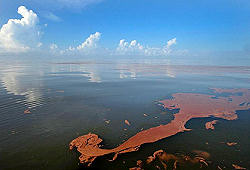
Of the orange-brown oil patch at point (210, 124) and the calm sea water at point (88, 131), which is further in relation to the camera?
the orange-brown oil patch at point (210, 124)

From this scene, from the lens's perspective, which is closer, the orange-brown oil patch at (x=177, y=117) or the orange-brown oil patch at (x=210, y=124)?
the orange-brown oil patch at (x=177, y=117)

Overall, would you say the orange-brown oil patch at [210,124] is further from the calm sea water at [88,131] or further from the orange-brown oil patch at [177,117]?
the orange-brown oil patch at [177,117]

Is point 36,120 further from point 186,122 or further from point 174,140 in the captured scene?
point 186,122

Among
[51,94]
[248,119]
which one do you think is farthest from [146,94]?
[51,94]

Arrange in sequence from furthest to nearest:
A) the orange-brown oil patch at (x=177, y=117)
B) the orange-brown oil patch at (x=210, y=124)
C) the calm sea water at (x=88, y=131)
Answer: the orange-brown oil patch at (x=210, y=124), the orange-brown oil patch at (x=177, y=117), the calm sea water at (x=88, y=131)

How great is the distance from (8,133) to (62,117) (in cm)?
420

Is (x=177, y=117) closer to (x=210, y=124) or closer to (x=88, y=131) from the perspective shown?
(x=210, y=124)

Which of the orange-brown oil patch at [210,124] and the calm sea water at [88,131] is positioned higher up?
the orange-brown oil patch at [210,124]

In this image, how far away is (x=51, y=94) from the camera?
2200 centimetres

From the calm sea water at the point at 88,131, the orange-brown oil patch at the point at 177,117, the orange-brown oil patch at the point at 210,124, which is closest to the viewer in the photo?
the calm sea water at the point at 88,131

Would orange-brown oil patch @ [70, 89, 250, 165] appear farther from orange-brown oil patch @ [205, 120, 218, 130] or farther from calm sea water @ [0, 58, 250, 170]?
orange-brown oil patch @ [205, 120, 218, 130]

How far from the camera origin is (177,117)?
1491 cm

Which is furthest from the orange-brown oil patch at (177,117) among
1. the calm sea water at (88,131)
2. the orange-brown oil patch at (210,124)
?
the orange-brown oil patch at (210,124)

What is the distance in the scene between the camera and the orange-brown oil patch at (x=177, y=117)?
9711 millimetres
